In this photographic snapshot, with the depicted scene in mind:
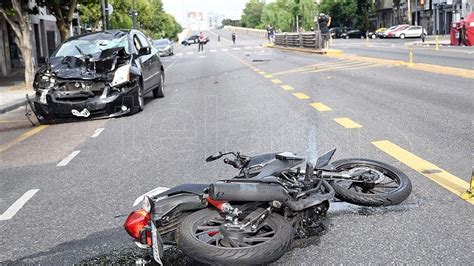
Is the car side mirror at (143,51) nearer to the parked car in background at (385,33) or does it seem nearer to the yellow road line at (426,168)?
the yellow road line at (426,168)

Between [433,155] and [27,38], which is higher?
[27,38]

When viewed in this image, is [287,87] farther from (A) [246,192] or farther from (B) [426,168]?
(A) [246,192]

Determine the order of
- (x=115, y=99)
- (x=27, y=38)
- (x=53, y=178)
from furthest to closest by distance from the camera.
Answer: (x=27, y=38), (x=115, y=99), (x=53, y=178)

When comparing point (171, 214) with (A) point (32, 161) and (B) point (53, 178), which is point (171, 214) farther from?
(A) point (32, 161)

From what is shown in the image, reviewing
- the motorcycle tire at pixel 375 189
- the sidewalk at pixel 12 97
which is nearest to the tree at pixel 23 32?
the sidewalk at pixel 12 97

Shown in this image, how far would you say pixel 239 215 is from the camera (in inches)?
143

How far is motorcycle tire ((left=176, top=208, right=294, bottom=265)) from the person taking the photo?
3377mm

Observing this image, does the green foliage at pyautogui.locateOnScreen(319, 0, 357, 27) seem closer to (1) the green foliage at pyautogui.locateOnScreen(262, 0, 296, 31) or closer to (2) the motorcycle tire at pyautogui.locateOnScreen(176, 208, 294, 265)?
(1) the green foliage at pyautogui.locateOnScreen(262, 0, 296, 31)

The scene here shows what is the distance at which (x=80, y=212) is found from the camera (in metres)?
5.19

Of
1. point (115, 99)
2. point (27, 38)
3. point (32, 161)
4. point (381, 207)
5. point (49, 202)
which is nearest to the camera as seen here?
point (381, 207)

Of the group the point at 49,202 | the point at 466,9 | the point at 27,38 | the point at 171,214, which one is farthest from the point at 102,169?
the point at 466,9

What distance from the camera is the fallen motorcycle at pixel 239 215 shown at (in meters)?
3.45

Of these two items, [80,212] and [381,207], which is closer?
[381,207]

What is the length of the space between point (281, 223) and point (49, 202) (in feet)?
9.28
